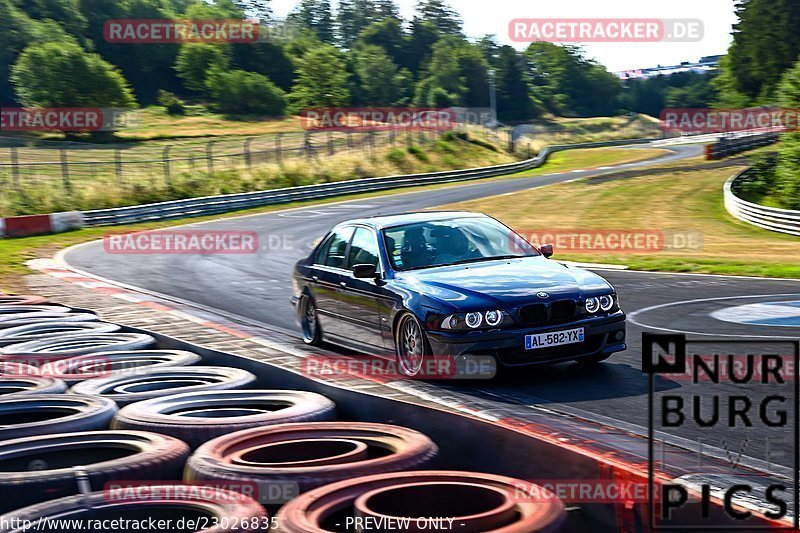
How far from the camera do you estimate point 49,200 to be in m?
39.1

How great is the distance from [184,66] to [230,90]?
38.7ft

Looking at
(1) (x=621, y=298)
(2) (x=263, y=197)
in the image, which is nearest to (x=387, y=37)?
(2) (x=263, y=197)

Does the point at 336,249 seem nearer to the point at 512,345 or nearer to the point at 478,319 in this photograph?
the point at 478,319

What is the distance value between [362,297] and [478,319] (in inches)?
65.9

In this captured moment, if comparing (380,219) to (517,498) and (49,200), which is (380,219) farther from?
(49,200)

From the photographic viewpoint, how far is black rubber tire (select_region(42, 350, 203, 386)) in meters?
8.05

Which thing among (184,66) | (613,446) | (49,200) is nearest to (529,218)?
(49,200)

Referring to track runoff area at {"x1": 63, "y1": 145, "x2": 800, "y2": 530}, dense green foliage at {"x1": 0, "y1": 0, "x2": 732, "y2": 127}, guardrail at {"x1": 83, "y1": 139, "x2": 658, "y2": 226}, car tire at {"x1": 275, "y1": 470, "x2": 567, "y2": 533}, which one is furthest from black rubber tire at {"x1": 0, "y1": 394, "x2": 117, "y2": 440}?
dense green foliage at {"x1": 0, "y1": 0, "x2": 732, "y2": 127}

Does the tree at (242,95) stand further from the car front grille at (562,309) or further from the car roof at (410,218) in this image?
the car front grille at (562,309)

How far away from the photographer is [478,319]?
846cm

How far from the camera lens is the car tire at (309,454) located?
4.67m

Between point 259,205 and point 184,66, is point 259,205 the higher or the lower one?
the lower one

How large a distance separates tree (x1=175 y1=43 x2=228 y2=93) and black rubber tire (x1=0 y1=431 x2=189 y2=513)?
107 meters

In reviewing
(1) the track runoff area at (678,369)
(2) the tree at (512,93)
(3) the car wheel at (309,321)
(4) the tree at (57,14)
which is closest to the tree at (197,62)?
(4) the tree at (57,14)
